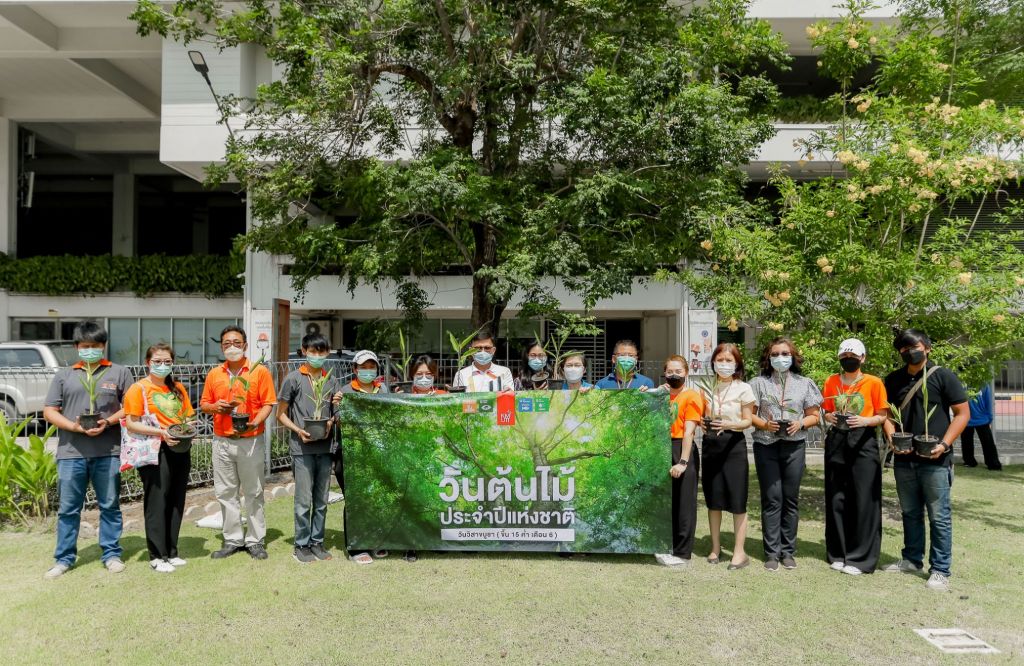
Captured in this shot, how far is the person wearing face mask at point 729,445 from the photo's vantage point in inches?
231

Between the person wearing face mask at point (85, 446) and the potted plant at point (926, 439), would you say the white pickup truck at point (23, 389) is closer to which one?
the person wearing face mask at point (85, 446)

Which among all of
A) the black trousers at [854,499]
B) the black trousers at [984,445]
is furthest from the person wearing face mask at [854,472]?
the black trousers at [984,445]

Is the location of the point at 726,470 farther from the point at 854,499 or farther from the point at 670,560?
the point at 854,499

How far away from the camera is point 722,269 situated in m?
8.48

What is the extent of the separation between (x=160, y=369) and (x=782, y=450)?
16.3ft

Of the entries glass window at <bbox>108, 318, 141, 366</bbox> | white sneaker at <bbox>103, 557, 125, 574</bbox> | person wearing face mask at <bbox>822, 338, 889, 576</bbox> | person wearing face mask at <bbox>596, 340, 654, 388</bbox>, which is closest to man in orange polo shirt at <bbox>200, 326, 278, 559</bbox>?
white sneaker at <bbox>103, 557, 125, 574</bbox>

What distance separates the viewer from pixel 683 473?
235 inches

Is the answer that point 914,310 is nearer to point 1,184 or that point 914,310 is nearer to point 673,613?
point 673,613

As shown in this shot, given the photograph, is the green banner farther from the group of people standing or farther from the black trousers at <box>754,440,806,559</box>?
the black trousers at <box>754,440,806,559</box>

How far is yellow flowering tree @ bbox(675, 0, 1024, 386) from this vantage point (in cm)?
707

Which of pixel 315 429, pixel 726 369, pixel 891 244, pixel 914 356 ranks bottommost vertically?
pixel 315 429

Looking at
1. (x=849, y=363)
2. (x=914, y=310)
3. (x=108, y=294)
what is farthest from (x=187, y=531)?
(x=108, y=294)

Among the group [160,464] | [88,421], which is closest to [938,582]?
[160,464]

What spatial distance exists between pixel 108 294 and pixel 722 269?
20.9 meters
